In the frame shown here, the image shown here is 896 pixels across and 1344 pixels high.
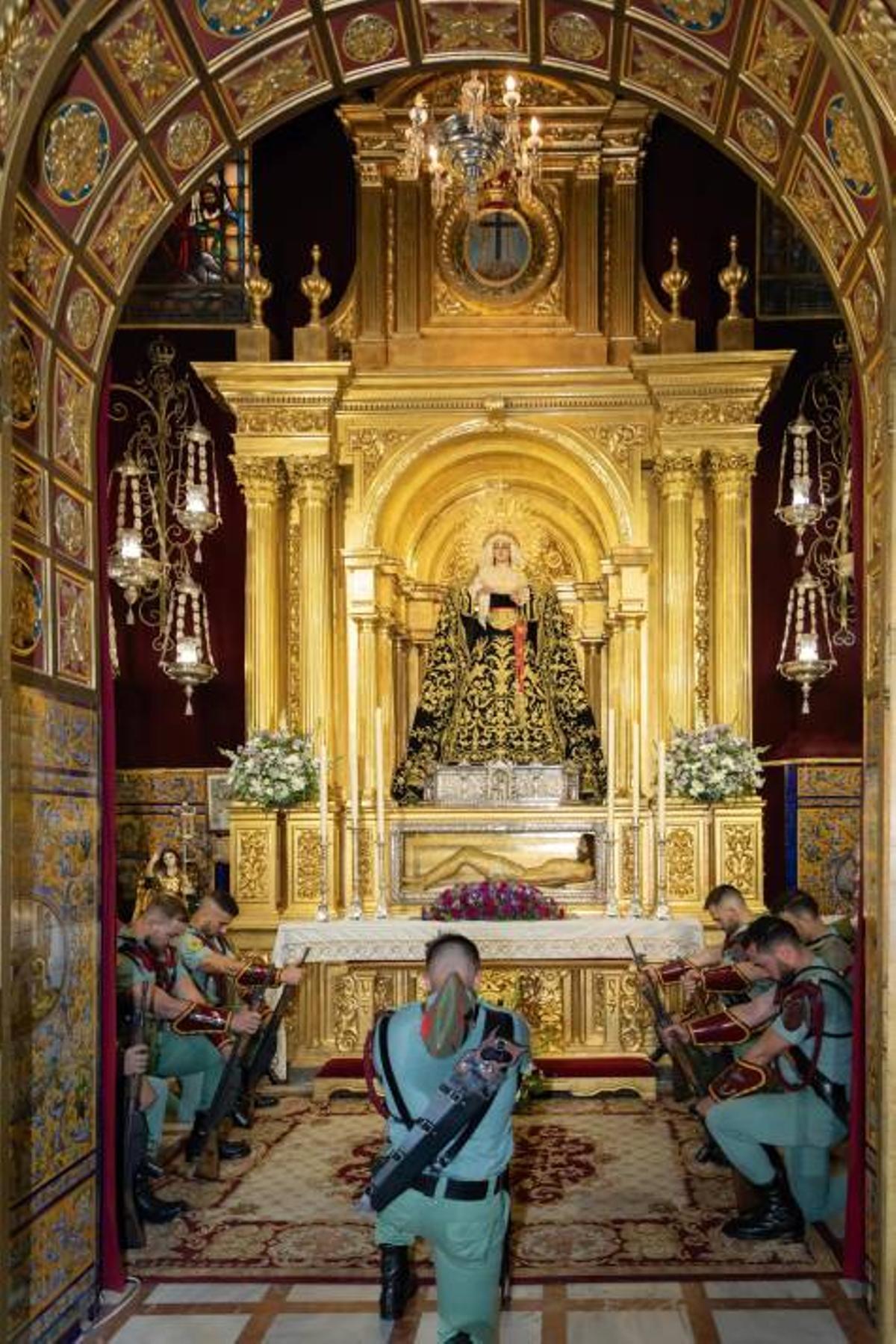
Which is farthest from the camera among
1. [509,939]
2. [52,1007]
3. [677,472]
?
[677,472]

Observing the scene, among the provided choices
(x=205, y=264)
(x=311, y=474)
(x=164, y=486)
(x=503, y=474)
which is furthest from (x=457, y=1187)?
(x=205, y=264)

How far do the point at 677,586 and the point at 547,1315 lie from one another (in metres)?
7.24

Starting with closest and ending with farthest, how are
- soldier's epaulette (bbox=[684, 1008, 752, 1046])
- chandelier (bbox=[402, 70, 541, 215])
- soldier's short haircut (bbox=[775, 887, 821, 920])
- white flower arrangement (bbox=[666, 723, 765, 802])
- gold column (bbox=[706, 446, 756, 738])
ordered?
soldier's epaulette (bbox=[684, 1008, 752, 1046]) → soldier's short haircut (bbox=[775, 887, 821, 920]) → chandelier (bbox=[402, 70, 541, 215]) → white flower arrangement (bbox=[666, 723, 765, 802]) → gold column (bbox=[706, 446, 756, 738])

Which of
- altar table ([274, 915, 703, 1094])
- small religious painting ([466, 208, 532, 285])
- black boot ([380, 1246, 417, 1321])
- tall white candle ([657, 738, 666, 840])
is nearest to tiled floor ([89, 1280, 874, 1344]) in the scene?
black boot ([380, 1246, 417, 1321])

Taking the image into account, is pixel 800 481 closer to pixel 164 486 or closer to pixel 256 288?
pixel 256 288

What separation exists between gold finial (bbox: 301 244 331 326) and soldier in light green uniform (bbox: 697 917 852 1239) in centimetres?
743

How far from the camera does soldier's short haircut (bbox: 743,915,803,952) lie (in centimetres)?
708

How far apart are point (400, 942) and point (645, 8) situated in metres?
6.30

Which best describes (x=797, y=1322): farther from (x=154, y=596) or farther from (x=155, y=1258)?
(x=154, y=596)

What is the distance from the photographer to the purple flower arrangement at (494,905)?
34.0ft

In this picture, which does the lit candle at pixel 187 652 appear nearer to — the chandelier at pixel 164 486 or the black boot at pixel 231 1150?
the chandelier at pixel 164 486

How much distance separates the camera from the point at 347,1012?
1128cm

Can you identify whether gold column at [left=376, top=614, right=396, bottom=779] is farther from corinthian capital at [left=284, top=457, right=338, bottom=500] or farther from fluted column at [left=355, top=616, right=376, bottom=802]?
corinthian capital at [left=284, top=457, right=338, bottom=500]

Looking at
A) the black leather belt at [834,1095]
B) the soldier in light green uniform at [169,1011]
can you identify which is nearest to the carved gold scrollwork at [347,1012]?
the soldier in light green uniform at [169,1011]
